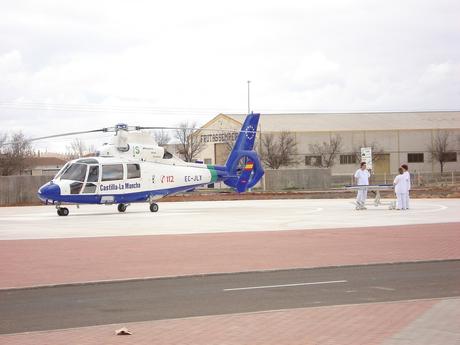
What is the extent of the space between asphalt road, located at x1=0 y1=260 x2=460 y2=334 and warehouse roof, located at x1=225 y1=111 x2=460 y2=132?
250 ft

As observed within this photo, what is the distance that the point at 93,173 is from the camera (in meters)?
31.0

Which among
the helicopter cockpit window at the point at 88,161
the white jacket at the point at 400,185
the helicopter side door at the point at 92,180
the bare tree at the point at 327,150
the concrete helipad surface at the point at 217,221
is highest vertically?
the bare tree at the point at 327,150

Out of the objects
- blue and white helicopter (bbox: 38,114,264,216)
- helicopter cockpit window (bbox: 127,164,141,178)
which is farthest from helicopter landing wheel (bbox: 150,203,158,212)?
helicopter cockpit window (bbox: 127,164,141,178)

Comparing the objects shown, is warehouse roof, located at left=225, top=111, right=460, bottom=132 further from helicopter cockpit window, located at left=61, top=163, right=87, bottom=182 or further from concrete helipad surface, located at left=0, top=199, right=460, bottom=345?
helicopter cockpit window, located at left=61, top=163, right=87, bottom=182

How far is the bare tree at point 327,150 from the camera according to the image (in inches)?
3438

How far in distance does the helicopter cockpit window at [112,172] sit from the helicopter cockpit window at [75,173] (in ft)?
3.14

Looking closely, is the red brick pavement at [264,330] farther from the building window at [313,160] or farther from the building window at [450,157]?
the building window at [450,157]

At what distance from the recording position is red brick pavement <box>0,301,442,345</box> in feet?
25.6

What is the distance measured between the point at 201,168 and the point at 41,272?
2309 centimetres

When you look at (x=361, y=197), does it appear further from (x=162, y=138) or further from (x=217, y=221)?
(x=162, y=138)

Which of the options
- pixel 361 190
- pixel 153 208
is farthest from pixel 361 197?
pixel 153 208

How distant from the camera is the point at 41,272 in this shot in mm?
13461

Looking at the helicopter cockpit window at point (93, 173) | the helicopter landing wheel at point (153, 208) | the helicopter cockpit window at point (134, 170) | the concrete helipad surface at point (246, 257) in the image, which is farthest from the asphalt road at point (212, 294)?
the helicopter landing wheel at point (153, 208)

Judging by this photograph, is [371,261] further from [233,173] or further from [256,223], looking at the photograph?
[233,173]
